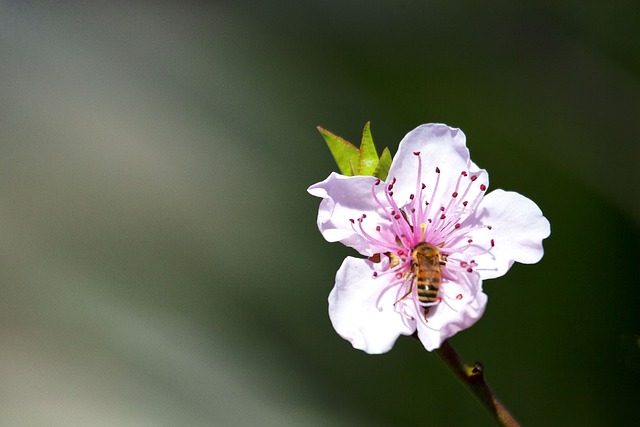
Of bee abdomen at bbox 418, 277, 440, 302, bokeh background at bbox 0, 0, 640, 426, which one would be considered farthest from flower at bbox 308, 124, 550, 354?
bokeh background at bbox 0, 0, 640, 426

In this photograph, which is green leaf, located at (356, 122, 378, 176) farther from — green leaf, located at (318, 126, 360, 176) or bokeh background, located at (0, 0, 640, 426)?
bokeh background, located at (0, 0, 640, 426)

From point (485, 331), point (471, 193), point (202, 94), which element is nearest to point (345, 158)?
point (471, 193)

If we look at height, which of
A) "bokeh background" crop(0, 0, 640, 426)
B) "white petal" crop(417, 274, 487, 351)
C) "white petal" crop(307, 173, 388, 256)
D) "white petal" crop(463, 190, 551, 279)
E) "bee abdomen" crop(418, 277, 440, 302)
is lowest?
"white petal" crop(417, 274, 487, 351)

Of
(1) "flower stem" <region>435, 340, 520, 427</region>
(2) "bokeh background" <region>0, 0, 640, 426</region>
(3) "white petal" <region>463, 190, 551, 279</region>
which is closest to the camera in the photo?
(1) "flower stem" <region>435, 340, 520, 427</region>

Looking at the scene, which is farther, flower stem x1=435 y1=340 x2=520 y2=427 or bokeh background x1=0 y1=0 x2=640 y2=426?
bokeh background x1=0 y1=0 x2=640 y2=426

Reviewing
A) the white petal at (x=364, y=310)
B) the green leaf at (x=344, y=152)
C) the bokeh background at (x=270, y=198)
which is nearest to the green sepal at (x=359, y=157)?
the green leaf at (x=344, y=152)

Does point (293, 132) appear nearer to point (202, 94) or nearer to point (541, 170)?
point (202, 94)
